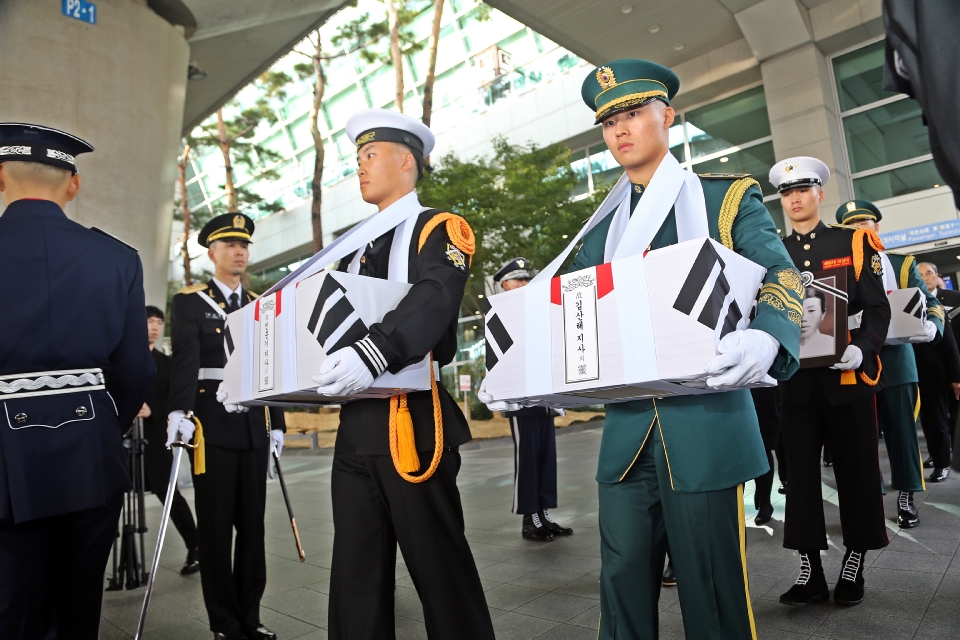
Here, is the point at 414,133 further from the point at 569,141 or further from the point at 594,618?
the point at 569,141

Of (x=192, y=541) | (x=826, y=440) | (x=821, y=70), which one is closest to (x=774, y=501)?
(x=826, y=440)

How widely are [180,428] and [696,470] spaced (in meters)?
2.62

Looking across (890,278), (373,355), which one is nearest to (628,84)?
(373,355)

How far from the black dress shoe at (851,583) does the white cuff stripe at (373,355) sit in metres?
2.51

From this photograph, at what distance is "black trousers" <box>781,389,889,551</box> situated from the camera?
320 centimetres

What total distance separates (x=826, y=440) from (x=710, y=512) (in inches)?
80.8

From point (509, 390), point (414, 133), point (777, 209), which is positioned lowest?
point (509, 390)

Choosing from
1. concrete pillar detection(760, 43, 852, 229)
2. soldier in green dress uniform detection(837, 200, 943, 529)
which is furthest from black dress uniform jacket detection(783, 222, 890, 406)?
concrete pillar detection(760, 43, 852, 229)

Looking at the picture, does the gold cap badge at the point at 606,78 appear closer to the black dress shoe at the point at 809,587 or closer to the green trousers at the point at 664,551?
the green trousers at the point at 664,551

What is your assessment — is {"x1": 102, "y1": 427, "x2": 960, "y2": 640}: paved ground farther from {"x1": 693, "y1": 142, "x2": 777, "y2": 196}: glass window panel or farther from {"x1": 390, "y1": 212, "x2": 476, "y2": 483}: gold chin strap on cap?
{"x1": 693, "y1": 142, "x2": 777, "y2": 196}: glass window panel

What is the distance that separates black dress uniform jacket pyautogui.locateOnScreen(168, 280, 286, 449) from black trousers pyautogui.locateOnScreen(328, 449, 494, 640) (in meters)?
1.39

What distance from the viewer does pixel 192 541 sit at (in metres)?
5.21

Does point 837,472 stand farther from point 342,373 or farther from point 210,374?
point 210,374

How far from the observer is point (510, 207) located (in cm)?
1566
